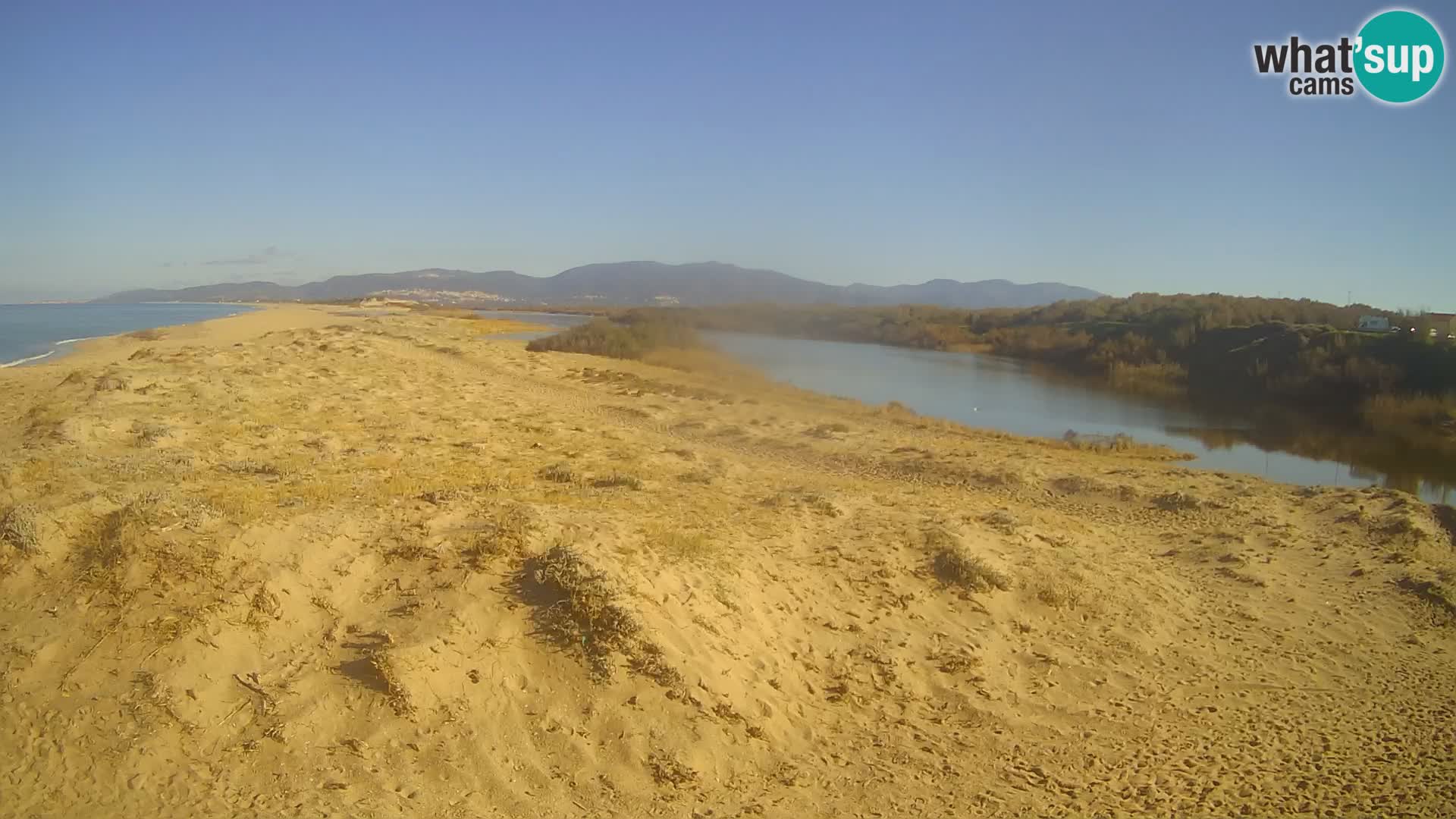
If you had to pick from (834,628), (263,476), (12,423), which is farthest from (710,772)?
(12,423)

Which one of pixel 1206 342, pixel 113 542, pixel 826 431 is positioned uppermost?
pixel 1206 342

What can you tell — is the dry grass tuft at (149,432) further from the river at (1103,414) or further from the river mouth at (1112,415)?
the river mouth at (1112,415)

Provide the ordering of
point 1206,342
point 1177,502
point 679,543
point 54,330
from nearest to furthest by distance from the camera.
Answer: point 679,543 < point 1177,502 < point 1206,342 < point 54,330

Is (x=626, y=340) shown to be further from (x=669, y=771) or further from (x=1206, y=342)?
(x=669, y=771)

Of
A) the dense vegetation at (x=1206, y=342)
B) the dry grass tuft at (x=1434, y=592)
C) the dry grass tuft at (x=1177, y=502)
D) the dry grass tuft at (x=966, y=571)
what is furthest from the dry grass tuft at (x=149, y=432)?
the dense vegetation at (x=1206, y=342)

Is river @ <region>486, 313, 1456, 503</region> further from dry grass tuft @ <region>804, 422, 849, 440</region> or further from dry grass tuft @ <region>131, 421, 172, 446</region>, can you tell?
dry grass tuft @ <region>131, 421, 172, 446</region>

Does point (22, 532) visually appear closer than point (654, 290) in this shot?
Yes

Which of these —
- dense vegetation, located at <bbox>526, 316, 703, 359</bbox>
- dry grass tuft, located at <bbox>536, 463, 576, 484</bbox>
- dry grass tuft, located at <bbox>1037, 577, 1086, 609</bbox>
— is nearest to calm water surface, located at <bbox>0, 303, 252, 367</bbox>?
dense vegetation, located at <bbox>526, 316, 703, 359</bbox>

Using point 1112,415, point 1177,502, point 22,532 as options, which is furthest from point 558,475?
point 1112,415

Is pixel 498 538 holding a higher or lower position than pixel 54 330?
lower

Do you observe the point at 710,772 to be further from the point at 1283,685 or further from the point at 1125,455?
the point at 1125,455
